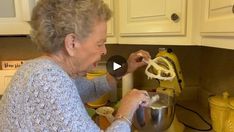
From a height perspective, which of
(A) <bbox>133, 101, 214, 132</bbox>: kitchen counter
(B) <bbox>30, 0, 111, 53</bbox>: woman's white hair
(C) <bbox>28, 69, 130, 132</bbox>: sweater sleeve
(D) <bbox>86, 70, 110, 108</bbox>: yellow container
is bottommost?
(A) <bbox>133, 101, 214, 132</bbox>: kitchen counter

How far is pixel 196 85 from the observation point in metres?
1.52

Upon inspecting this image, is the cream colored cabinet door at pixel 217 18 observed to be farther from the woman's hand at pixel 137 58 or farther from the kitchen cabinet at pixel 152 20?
the woman's hand at pixel 137 58

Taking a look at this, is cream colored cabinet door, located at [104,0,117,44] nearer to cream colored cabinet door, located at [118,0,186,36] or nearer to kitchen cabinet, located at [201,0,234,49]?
cream colored cabinet door, located at [118,0,186,36]

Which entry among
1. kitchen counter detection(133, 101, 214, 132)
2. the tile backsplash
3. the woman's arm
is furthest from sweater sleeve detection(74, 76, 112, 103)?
the tile backsplash

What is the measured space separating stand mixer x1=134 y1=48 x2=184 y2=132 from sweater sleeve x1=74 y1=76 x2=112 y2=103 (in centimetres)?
23

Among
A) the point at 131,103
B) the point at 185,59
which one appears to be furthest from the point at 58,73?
the point at 185,59

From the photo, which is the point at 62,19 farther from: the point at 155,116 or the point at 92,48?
the point at 155,116

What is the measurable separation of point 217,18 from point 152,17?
0.99ft

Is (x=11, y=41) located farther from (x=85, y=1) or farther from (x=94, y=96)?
(x=85, y=1)

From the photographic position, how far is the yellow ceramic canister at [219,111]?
94 centimetres

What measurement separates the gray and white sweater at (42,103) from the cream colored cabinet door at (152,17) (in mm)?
494

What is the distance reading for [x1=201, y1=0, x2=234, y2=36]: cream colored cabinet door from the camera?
0.72 meters

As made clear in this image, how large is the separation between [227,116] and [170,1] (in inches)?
19.0

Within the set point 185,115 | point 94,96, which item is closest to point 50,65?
point 94,96
